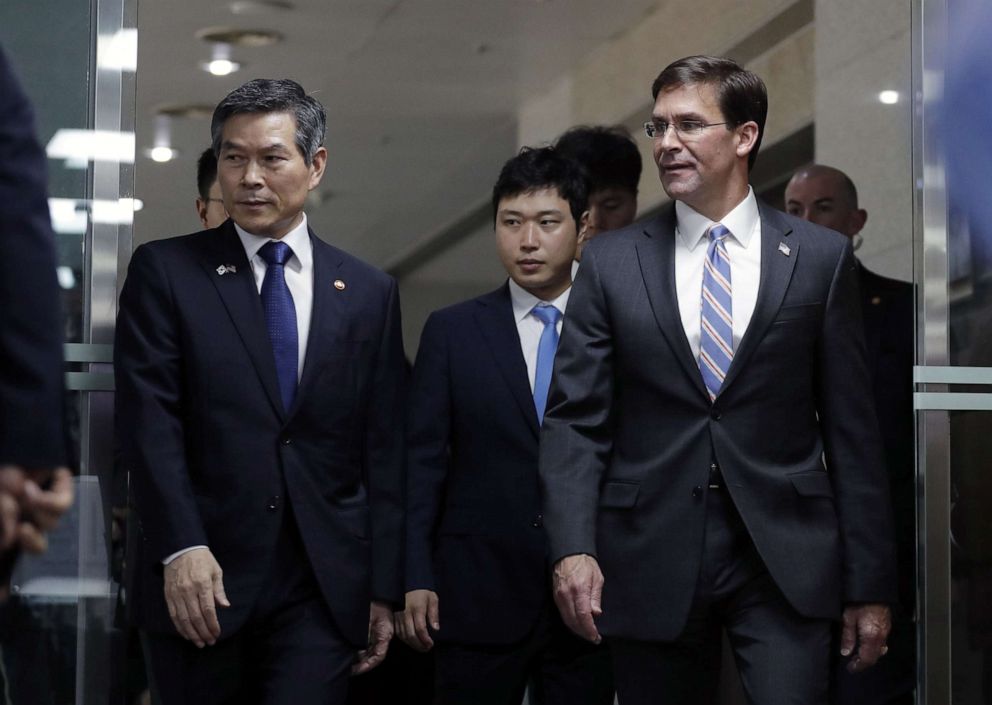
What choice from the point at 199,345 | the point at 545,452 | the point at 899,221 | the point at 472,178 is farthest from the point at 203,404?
the point at 472,178

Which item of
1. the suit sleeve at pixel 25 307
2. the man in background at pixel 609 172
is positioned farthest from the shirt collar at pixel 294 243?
the suit sleeve at pixel 25 307

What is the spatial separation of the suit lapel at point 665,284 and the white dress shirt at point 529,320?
633 mm

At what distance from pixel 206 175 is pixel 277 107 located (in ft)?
4.00

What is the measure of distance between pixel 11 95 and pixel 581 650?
257cm

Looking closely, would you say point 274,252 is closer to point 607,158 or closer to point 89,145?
point 89,145

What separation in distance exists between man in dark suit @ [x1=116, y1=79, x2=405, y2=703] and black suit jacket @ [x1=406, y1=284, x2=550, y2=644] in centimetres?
37

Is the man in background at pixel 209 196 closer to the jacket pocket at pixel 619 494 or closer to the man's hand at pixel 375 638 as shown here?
the man's hand at pixel 375 638

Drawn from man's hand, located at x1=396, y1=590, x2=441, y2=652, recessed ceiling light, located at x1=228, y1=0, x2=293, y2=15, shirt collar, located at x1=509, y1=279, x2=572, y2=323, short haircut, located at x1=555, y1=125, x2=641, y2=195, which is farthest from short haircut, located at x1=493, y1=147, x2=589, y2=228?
recessed ceiling light, located at x1=228, y1=0, x2=293, y2=15

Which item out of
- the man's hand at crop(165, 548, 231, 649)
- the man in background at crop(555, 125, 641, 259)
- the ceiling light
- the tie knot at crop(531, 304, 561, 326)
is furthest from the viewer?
the man in background at crop(555, 125, 641, 259)

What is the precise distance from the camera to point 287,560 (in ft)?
13.4

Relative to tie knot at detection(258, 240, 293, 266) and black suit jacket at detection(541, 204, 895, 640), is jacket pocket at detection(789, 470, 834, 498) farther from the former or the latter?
tie knot at detection(258, 240, 293, 266)

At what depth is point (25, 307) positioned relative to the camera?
2.35 m

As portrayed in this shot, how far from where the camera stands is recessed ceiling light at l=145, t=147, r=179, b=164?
10.6 metres

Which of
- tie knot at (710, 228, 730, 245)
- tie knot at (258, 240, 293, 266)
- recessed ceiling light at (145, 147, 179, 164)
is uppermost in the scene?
recessed ceiling light at (145, 147, 179, 164)
